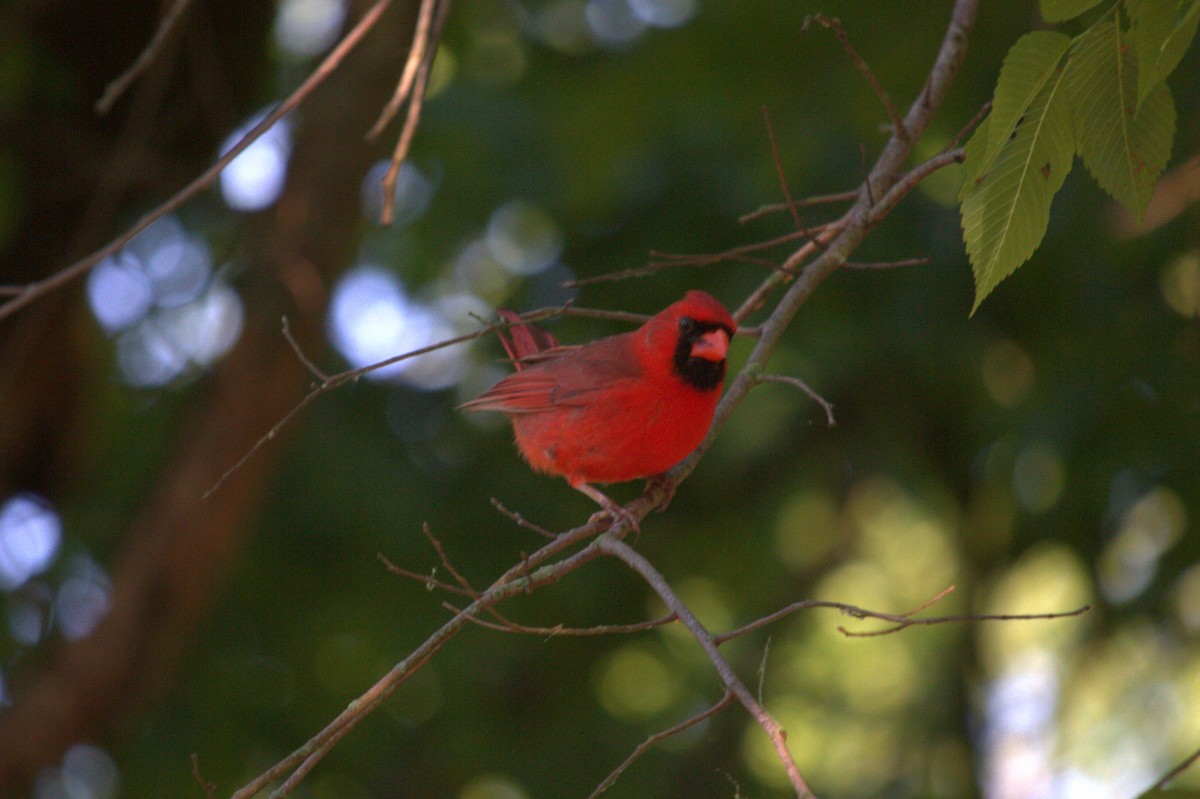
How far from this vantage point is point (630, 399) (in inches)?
154

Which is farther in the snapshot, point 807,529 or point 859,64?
point 807,529

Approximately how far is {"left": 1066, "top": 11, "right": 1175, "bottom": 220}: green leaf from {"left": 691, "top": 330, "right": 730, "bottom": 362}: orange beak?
182 centimetres

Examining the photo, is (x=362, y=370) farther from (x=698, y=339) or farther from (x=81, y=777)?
(x=81, y=777)

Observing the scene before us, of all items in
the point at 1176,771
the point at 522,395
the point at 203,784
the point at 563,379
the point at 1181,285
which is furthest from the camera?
the point at 1181,285

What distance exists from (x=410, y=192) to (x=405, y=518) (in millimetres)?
1993

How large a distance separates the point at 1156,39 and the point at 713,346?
2090mm

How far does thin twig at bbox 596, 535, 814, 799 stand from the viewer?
6.11ft

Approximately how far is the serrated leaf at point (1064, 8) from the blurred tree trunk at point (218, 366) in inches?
170

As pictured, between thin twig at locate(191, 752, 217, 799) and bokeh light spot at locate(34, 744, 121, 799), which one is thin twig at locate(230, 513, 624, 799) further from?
bokeh light spot at locate(34, 744, 121, 799)

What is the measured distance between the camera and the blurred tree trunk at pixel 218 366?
575 centimetres

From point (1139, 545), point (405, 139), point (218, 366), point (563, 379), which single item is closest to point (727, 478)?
point (1139, 545)

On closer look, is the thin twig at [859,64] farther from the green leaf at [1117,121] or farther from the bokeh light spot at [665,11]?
the bokeh light spot at [665,11]

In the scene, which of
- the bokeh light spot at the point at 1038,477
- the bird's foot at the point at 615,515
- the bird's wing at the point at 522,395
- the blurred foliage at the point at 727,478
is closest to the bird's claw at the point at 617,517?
the bird's foot at the point at 615,515

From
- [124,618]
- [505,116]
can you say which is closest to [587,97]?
[505,116]
